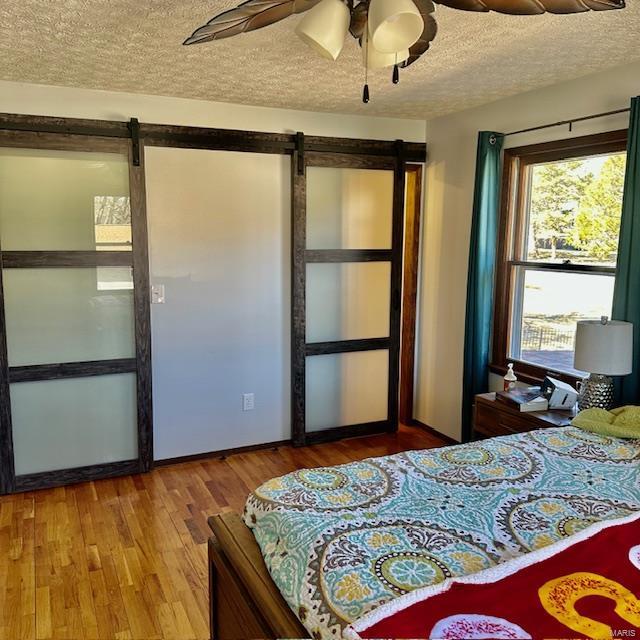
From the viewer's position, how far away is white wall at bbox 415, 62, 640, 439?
354 cm

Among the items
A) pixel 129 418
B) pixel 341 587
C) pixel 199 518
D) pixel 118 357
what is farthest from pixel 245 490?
pixel 341 587

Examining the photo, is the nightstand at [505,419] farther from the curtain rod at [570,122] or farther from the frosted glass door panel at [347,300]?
the curtain rod at [570,122]

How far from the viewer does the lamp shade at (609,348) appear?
265 cm

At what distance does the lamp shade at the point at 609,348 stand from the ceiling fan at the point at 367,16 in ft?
4.84

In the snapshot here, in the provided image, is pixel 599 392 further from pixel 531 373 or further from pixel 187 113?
pixel 187 113

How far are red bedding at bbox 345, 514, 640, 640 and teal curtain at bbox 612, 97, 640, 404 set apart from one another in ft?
5.17

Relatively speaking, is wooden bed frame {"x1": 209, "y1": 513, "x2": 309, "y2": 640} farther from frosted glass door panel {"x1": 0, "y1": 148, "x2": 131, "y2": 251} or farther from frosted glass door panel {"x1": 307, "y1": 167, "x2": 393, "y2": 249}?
frosted glass door panel {"x1": 307, "y1": 167, "x2": 393, "y2": 249}

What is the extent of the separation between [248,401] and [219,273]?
953 millimetres

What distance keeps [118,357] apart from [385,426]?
84.5 inches

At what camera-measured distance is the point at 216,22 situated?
1.80m

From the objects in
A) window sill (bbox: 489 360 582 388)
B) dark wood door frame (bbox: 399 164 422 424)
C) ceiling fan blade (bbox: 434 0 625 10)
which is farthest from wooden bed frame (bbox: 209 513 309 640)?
dark wood door frame (bbox: 399 164 422 424)

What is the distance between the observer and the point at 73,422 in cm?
359

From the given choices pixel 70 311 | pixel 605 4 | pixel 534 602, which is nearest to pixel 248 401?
pixel 70 311

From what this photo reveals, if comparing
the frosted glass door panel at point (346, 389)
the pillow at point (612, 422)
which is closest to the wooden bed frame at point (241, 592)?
the pillow at point (612, 422)
